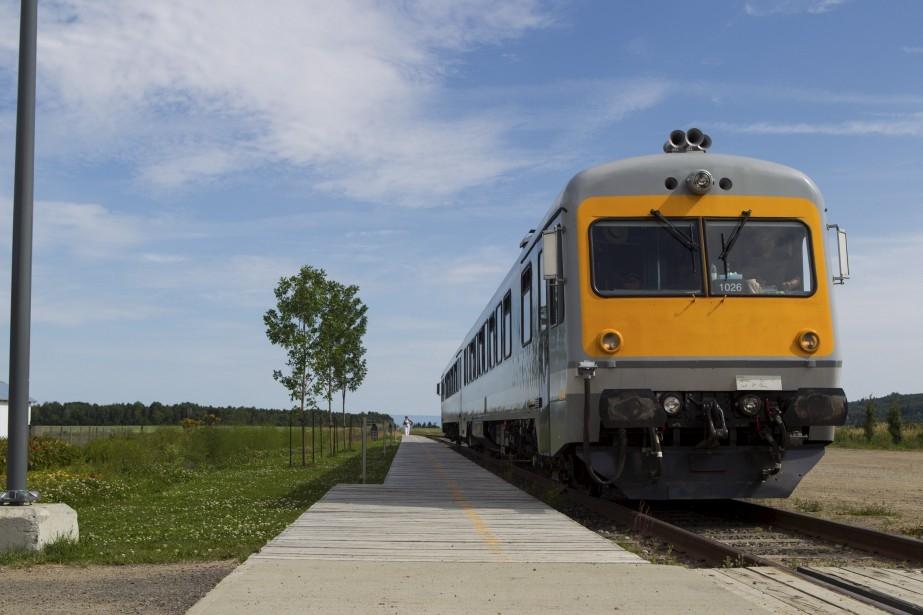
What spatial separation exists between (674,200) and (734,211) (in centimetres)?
63

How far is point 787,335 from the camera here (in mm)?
10203

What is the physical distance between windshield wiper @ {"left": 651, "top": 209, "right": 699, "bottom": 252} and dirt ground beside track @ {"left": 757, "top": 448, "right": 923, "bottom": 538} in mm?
3434

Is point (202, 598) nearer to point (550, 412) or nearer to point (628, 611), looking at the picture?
point (628, 611)

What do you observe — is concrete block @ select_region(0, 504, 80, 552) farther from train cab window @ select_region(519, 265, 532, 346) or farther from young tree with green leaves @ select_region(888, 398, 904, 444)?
young tree with green leaves @ select_region(888, 398, 904, 444)

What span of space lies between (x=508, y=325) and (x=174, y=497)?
5714 millimetres

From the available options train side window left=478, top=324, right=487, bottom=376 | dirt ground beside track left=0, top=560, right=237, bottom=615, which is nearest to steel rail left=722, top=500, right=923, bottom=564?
dirt ground beside track left=0, top=560, right=237, bottom=615

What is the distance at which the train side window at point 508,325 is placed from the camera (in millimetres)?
15703

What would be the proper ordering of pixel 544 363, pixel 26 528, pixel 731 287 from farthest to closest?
pixel 544 363, pixel 731 287, pixel 26 528

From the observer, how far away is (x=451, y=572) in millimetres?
6449

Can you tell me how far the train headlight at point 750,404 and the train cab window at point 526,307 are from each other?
12.3 ft

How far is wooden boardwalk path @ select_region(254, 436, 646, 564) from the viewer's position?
23.9 ft

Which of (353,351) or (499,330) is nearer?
(499,330)

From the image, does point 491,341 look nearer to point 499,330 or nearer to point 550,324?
point 499,330

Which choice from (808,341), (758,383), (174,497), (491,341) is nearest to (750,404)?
(758,383)
